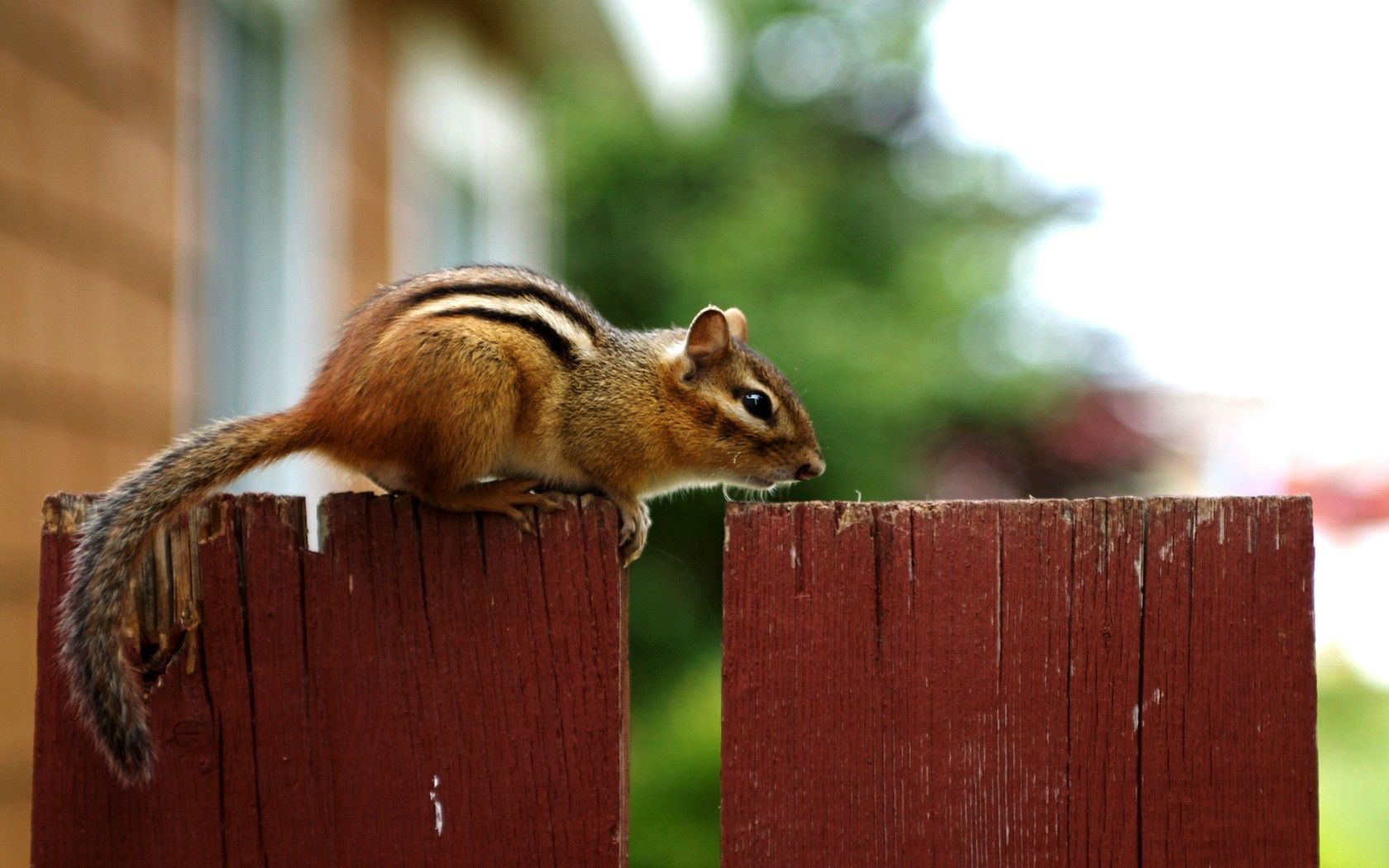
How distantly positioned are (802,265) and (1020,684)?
910cm

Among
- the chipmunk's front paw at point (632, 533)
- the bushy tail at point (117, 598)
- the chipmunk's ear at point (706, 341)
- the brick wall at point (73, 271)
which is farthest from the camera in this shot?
the brick wall at point (73, 271)

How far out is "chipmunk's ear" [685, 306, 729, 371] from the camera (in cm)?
352

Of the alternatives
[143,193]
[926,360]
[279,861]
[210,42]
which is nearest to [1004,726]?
[279,861]

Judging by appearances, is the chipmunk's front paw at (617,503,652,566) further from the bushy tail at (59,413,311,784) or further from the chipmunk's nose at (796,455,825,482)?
the bushy tail at (59,413,311,784)

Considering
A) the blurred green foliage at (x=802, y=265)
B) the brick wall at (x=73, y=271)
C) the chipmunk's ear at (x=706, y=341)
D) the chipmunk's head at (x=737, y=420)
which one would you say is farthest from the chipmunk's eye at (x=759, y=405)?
the blurred green foliage at (x=802, y=265)

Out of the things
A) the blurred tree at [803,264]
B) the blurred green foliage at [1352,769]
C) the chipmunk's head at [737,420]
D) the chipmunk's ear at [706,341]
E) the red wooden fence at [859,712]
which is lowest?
the blurred green foliage at [1352,769]

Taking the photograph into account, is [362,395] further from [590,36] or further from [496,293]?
[590,36]

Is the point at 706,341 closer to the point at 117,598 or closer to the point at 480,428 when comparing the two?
the point at 480,428

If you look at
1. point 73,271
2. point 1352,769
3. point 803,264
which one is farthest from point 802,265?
point 73,271

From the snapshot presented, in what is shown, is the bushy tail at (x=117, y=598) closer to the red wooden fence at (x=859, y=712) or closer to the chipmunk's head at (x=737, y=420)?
the red wooden fence at (x=859, y=712)

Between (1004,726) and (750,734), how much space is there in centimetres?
38

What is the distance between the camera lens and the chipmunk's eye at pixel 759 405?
3660mm

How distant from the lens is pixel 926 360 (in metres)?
10.3

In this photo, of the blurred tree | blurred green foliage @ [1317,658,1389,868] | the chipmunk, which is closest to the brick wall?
the chipmunk
